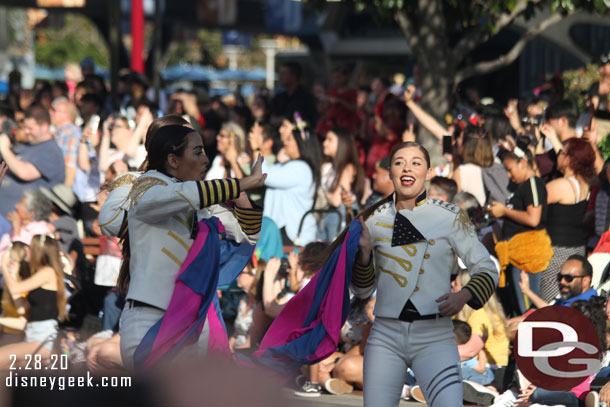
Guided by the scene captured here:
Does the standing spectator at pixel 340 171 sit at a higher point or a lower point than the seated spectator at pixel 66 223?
higher

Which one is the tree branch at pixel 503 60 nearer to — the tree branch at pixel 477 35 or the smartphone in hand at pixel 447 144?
the tree branch at pixel 477 35

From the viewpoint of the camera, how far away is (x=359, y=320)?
863cm

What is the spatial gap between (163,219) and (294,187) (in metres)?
5.44

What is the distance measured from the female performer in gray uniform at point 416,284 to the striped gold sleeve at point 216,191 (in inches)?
35.2

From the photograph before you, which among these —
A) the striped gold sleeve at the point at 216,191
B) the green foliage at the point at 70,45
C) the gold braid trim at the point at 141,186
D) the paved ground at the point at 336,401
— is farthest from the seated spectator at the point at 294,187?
the green foliage at the point at 70,45

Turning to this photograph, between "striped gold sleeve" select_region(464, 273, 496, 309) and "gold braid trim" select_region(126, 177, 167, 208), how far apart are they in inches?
63.8

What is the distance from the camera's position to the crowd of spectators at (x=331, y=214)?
830 cm

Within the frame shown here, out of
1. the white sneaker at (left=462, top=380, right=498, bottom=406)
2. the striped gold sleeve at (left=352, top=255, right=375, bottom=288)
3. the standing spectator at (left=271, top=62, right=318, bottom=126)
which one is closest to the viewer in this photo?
the striped gold sleeve at (left=352, top=255, right=375, bottom=288)

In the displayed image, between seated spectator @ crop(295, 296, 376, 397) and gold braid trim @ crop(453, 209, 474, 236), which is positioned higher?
gold braid trim @ crop(453, 209, 474, 236)

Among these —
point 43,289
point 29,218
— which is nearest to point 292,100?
point 29,218

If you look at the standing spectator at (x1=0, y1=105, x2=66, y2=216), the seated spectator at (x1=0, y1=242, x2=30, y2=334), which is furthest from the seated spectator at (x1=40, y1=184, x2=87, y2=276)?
the seated spectator at (x1=0, y1=242, x2=30, y2=334)

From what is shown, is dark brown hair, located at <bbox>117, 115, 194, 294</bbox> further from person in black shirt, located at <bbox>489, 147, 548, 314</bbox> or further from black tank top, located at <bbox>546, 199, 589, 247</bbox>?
black tank top, located at <bbox>546, 199, 589, 247</bbox>

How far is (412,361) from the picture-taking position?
17.3ft

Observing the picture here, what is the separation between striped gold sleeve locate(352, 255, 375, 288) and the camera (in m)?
5.37
